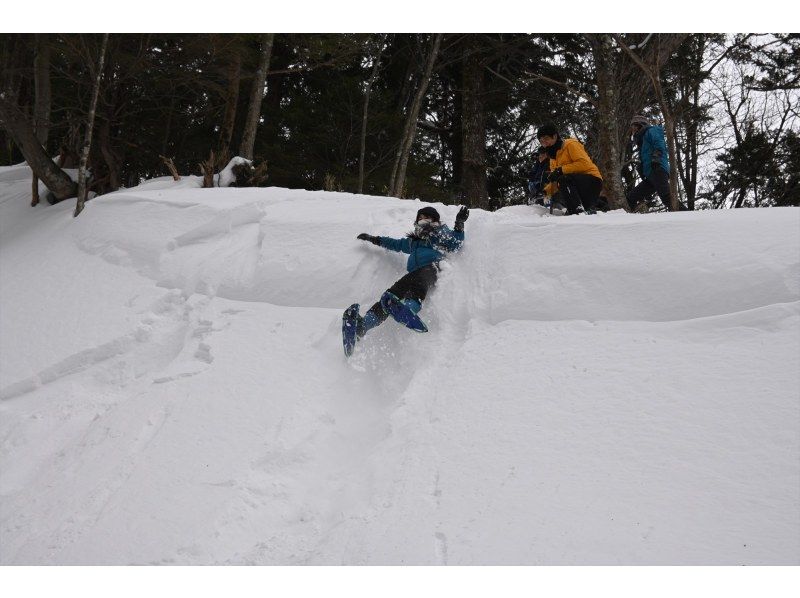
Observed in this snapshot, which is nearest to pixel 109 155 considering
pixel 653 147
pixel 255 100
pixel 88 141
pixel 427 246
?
pixel 88 141

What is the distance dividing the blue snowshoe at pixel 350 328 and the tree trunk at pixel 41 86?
615 cm

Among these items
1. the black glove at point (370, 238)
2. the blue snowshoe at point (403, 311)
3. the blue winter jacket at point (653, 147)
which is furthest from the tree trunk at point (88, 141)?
the blue winter jacket at point (653, 147)

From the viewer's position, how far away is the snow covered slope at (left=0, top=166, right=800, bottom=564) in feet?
9.07

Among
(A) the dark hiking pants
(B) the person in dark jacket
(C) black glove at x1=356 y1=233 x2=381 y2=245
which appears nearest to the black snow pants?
(C) black glove at x1=356 y1=233 x2=381 y2=245

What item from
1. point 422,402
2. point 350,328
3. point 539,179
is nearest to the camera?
point 422,402

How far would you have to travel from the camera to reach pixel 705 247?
4.10m

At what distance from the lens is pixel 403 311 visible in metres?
4.07

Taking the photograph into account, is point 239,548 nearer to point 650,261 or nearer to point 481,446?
point 481,446

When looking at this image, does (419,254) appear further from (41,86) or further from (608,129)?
(41,86)

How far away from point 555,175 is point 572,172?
18 centimetres

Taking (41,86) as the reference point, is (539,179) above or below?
below

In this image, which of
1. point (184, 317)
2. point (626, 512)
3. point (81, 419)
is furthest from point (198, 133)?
point (626, 512)

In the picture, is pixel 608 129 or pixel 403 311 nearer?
pixel 403 311

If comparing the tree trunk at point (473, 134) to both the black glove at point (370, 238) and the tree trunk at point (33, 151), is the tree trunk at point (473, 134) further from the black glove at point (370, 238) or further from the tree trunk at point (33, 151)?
the tree trunk at point (33, 151)
